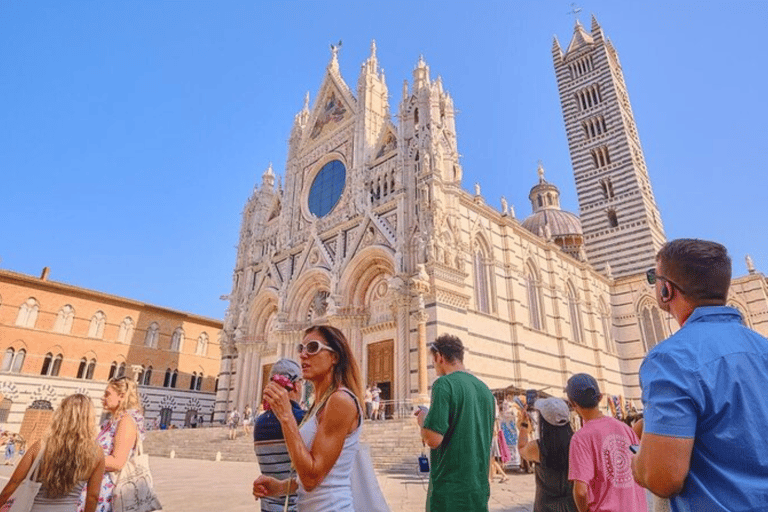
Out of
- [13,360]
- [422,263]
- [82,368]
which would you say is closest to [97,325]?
[82,368]

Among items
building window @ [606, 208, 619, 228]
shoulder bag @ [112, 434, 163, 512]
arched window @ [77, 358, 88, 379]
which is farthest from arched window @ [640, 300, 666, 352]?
arched window @ [77, 358, 88, 379]

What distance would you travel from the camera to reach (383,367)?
1703 cm

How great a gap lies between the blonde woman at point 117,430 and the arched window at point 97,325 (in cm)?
2730

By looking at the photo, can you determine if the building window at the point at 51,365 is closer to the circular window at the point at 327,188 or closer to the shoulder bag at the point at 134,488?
the circular window at the point at 327,188

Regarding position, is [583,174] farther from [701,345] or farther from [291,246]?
A: [701,345]

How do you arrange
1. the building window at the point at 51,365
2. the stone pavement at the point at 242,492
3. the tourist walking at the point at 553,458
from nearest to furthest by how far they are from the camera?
the tourist walking at the point at 553,458, the stone pavement at the point at 242,492, the building window at the point at 51,365

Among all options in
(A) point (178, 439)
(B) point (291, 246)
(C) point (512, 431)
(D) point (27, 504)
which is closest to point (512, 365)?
(C) point (512, 431)

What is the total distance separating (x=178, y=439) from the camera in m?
18.8

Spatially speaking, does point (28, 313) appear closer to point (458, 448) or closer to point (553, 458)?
point (458, 448)

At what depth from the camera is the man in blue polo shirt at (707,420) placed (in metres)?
1.18

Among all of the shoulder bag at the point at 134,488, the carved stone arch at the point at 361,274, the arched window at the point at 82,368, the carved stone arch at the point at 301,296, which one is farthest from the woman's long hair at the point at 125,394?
the arched window at the point at 82,368

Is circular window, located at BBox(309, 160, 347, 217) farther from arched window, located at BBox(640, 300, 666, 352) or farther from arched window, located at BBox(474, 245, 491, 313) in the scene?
arched window, located at BBox(640, 300, 666, 352)

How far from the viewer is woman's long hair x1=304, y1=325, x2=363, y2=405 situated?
2.02 metres

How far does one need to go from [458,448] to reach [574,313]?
76.9ft
